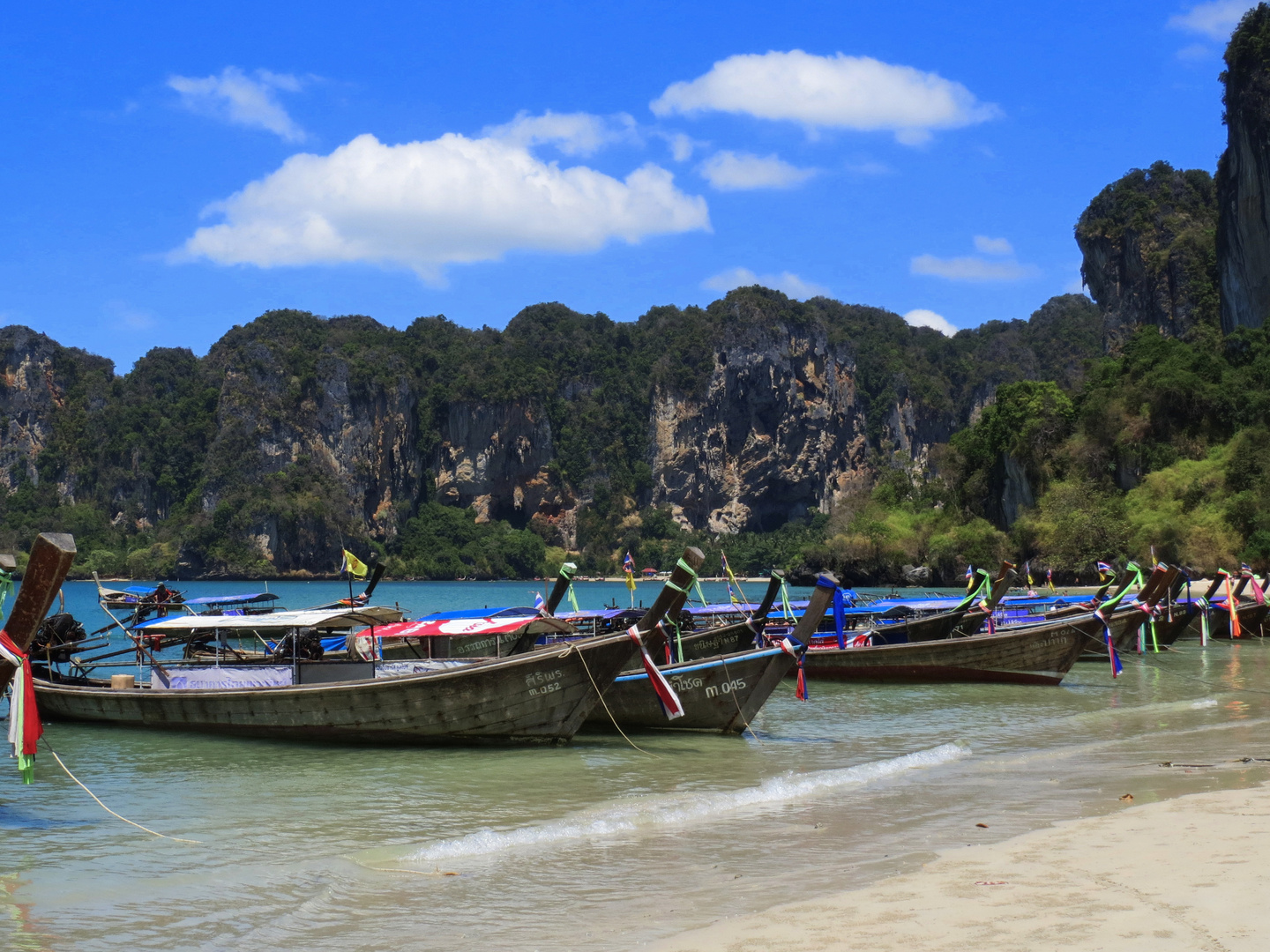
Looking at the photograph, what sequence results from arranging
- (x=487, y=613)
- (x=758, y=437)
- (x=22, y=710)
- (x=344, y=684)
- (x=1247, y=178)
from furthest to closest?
(x=758, y=437), (x=1247, y=178), (x=487, y=613), (x=344, y=684), (x=22, y=710)

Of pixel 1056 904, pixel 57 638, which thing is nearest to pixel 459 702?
pixel 57 638

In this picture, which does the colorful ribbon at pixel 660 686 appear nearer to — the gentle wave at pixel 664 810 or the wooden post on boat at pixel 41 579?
the gentle wave at pixel 664 810

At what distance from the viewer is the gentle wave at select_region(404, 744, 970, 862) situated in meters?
9.88

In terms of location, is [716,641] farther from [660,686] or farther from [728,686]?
[660,686]

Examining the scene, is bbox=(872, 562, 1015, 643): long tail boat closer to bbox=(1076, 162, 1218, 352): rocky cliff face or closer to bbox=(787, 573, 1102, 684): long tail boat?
bbox=(787, 573, 1102, 684): long tail boat

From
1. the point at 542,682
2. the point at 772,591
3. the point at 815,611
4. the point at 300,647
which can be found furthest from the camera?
the point at 772,591

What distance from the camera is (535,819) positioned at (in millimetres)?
10969

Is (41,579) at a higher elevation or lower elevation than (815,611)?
higher

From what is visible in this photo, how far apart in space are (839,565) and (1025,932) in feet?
264

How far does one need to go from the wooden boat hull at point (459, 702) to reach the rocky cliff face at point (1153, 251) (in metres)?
80.1

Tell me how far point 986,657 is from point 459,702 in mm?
12151

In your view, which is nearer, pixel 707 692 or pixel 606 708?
pixel 606 708

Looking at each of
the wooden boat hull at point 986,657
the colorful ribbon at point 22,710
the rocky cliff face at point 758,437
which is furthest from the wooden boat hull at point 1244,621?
the rocky cliff face at point 758,437

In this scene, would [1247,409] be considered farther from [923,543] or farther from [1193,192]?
[1193,192]
